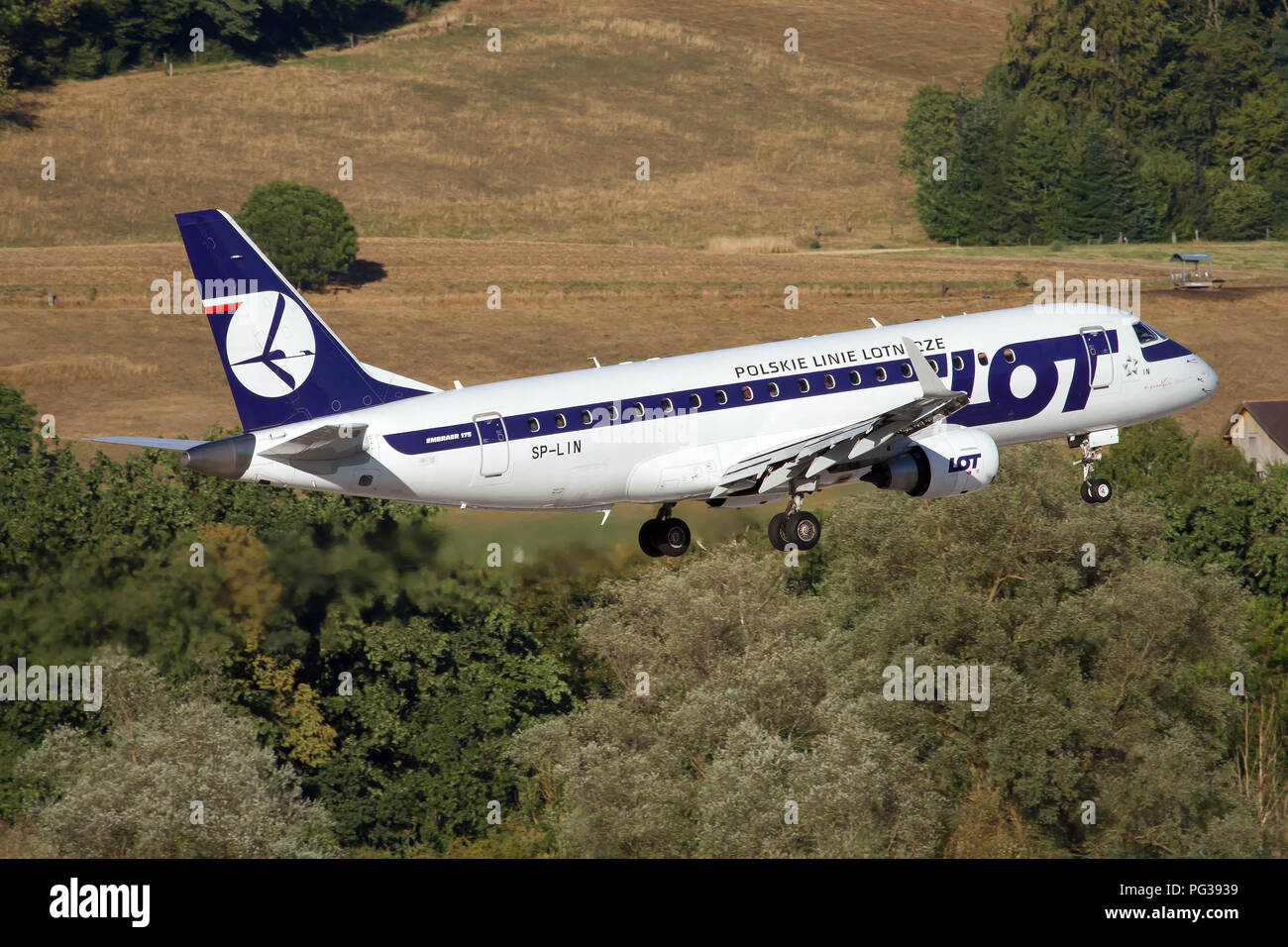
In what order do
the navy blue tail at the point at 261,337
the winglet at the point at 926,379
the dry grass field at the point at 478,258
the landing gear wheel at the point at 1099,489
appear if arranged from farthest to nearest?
the dry grass field at the point at 478,258 < the landing gear wheel at the point at 1099,489 < the winglet at the point at 926,379 < the navy blue tail at the point at 261,337

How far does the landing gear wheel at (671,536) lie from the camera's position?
4881 centimetres

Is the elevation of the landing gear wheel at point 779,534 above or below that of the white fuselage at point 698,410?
below

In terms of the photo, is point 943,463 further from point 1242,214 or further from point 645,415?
point 1242,214

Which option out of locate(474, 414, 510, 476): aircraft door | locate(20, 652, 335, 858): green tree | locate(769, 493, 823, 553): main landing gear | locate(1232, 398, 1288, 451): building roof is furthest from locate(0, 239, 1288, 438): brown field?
locate(474, 414, 510, 476): aircraft door

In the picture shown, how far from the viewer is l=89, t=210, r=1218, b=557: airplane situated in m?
43.0

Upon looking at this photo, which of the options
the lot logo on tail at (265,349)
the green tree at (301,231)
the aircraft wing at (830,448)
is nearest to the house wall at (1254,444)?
the green tree at (301,231)

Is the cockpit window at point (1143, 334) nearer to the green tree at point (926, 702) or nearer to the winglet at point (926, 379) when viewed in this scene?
the winglet at point (926, 379)

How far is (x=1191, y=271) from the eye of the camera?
159750 millimetres

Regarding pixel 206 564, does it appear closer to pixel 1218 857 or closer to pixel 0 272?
pixel 1218 857

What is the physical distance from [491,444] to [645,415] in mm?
4149

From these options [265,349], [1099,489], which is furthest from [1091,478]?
[265,349]

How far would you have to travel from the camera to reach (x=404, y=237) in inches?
6826

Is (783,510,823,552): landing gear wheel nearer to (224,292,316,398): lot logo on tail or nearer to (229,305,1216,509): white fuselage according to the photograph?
(229,305,1216,509): white fuselage

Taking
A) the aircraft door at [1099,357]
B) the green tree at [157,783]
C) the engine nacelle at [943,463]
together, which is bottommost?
the green tree at [157,783]
